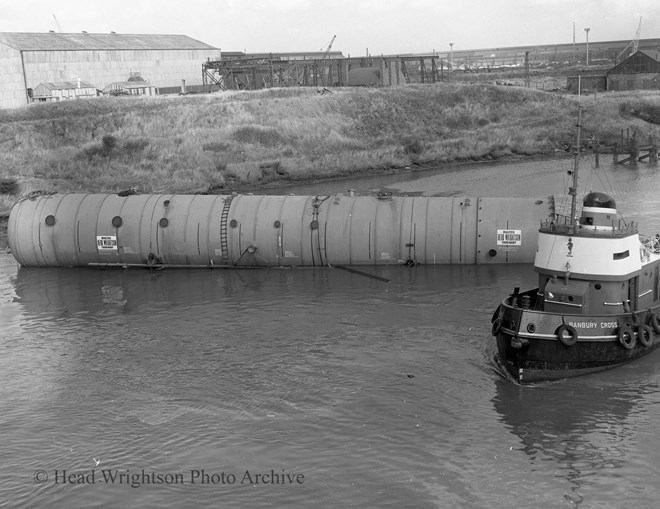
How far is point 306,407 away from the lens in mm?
20953

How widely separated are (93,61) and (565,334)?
78417 mm

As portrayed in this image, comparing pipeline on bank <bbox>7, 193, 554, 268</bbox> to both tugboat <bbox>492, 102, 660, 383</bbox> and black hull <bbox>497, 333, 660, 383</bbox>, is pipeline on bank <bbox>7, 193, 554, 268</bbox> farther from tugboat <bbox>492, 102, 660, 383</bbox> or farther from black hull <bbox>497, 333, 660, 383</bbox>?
black hull <bbox>497, 333, 660, 383</bbox>

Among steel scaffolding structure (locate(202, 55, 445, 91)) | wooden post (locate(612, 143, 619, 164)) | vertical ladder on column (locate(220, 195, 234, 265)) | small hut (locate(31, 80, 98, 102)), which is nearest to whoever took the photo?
vertical ladder on column (locate(220, 195, 234, 265))

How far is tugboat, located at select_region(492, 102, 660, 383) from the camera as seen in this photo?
71.1 feet

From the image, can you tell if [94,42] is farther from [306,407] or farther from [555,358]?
[555,358]

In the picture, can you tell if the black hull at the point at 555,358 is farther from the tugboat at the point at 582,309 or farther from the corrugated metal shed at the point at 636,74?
the corrugated metal shed at the point at 636,74

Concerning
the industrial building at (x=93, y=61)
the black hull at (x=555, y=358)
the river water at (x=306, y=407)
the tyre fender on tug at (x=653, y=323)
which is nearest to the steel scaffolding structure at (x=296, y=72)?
the industrial building at (x=93, y=61)

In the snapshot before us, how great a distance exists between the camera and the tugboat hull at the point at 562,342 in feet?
70.9

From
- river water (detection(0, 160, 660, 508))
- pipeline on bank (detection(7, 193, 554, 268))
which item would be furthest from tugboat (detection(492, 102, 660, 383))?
pipeline on bank (detection(7, 193, 554, 268))

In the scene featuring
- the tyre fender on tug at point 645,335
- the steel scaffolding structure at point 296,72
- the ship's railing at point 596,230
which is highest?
the steel scaffolding structure at point 296,72

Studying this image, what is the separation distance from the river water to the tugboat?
0.76 meters

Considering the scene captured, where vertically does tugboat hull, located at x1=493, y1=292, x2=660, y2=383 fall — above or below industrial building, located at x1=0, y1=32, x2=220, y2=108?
below

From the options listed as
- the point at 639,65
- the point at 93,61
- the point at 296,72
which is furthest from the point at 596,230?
the point at 639,65

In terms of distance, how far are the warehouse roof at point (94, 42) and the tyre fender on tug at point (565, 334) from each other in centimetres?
7351
